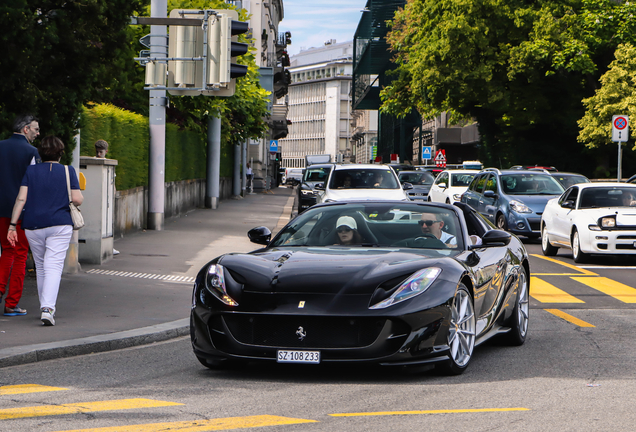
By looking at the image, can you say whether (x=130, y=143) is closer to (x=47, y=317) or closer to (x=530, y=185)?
(x=530, y=185)

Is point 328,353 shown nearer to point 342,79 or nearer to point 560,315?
point 560,315

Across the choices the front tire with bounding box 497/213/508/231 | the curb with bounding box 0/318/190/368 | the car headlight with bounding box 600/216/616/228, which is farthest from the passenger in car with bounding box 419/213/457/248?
the front tire with bounding box 497/213/508/231

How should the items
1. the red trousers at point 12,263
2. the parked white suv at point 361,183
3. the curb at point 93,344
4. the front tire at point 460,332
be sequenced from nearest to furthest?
the front tire at point 460,332 < the curb at point 93,344 < the red trousers at point 12,263 < the parked white suv at point 361,183

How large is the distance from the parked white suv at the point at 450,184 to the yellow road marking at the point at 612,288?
15.1 meters

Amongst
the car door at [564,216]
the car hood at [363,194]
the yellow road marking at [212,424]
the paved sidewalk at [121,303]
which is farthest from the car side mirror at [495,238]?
the car hood at [363,194]

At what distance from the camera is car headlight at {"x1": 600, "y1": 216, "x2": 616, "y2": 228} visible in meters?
16.1

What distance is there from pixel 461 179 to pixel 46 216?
75.1ft

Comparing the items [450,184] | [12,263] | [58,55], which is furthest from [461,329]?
[450,184]

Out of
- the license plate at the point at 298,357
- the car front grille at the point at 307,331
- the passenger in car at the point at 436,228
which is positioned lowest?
the license plate at the point at 298,357

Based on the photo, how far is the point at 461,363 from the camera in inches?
260

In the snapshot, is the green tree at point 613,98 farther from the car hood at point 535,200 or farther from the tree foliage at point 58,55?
the tree foliage at point 58,55

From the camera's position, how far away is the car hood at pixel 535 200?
20.5 m

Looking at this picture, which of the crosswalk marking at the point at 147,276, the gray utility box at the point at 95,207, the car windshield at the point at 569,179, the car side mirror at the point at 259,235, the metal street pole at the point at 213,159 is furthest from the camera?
the metal street pole at the point at 213,159

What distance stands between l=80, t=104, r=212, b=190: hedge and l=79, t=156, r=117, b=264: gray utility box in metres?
0.59
